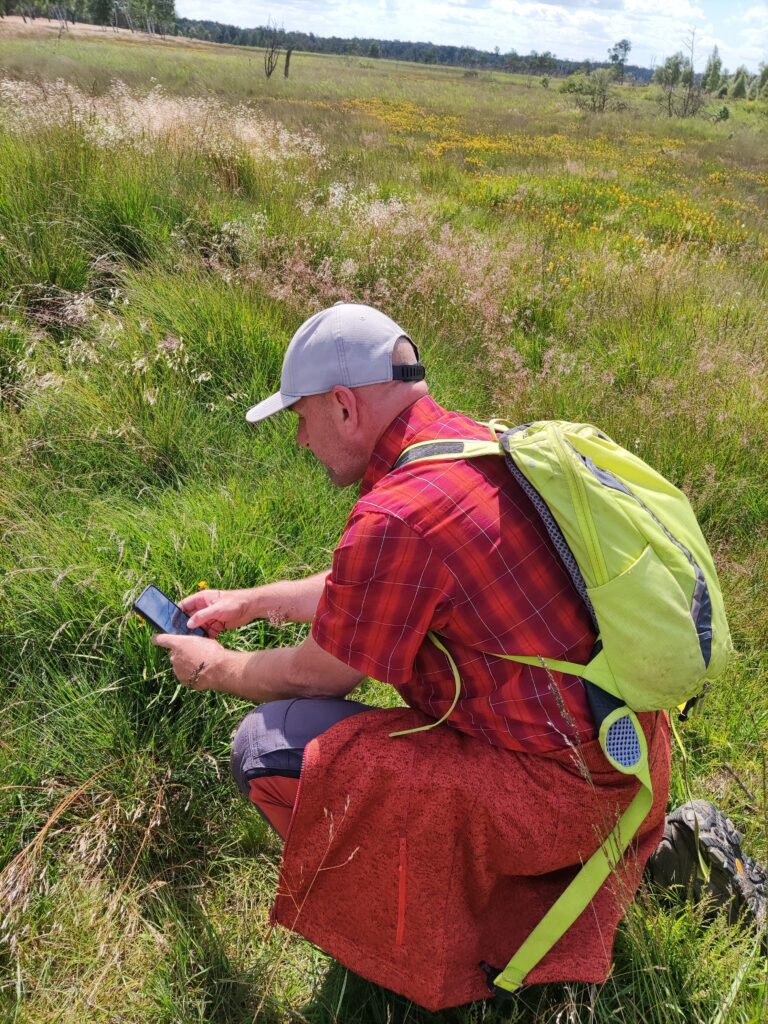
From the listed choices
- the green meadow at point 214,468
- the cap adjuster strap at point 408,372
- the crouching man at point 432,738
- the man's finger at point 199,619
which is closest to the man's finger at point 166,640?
the man's finger at point 199,619

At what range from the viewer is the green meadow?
1.72m

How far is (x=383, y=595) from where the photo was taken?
4.61 feet

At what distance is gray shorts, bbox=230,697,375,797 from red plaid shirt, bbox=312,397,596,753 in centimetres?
30

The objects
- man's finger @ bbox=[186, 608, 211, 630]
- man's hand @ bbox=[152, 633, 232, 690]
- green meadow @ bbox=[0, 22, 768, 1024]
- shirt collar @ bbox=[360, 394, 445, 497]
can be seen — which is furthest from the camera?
man's finger @ bbox=[186, 608, 211, 630]

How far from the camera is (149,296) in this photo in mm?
3887

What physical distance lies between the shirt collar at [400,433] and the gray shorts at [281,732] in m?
0.60

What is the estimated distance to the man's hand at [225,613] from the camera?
6.76ft

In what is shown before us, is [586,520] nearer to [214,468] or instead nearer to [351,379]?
[351,379]

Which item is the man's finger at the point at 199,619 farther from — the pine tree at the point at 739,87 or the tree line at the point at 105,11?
the pine tree at the point at 739,87

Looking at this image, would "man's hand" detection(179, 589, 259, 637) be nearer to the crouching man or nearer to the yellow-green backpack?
the crouching man

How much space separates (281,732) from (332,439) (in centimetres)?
76

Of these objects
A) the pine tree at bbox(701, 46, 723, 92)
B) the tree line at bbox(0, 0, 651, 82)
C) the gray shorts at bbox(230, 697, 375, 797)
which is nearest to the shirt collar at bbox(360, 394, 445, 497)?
the gray shorts at bbox(230, 697, 375, 797)

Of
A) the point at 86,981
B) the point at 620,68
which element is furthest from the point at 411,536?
the point at 620,68

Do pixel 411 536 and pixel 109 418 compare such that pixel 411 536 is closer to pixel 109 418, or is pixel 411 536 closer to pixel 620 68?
pixel 109 418
